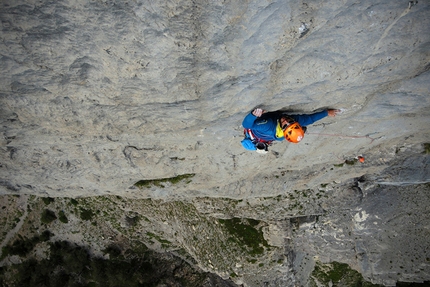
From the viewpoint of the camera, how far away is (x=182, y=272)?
64.1ft

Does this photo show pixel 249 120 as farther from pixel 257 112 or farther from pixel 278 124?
pixel 278 124

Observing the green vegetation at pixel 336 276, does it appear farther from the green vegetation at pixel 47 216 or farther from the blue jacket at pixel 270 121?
the green vegetation at pixel 47 216

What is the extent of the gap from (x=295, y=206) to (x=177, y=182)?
5.25 m

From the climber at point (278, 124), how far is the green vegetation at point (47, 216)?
1590 cm

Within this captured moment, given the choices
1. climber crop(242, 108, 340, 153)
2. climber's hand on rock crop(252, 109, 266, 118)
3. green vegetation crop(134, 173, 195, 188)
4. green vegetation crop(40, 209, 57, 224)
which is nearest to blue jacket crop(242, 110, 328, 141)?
climber crop(242, 108, 340, 153)

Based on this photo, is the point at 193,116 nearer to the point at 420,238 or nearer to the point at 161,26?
the point at 161,26

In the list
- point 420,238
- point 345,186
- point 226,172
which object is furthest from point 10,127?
point 420,238

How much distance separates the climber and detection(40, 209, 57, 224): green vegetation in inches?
626

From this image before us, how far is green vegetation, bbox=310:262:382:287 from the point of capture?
15477 millimetres

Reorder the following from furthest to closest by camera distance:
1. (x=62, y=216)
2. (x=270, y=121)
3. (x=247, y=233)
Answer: (x=62, y=216) → (x=247, y=233) → (x=270, y=121)

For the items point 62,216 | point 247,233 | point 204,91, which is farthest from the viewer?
point 62,216

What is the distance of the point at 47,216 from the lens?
1762 centimetres

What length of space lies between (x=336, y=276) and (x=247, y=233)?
5.91 metres

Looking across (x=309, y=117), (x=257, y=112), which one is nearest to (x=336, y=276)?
(x=309, y=117)
